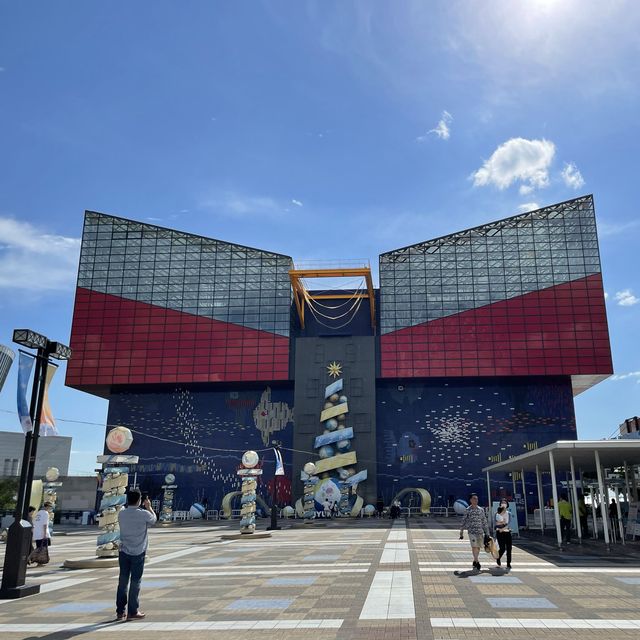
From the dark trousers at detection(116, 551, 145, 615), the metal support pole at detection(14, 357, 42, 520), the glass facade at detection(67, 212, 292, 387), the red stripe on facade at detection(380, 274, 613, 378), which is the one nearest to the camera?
the dark trousers at detection(116, 551, 145, 615)

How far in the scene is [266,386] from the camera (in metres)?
54.2

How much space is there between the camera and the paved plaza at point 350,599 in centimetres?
768

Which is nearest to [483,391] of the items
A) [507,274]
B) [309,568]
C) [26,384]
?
[507,274]

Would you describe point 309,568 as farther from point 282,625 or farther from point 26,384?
point 26,384

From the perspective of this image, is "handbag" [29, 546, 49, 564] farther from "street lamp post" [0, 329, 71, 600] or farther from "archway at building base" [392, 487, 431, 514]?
"archway at building base" [392, 487, 431, 514]

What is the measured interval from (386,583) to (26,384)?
28.4 ft

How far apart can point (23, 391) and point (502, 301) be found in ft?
150

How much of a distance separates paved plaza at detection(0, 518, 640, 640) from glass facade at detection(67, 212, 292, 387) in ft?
120

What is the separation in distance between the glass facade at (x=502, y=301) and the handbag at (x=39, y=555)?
37.7 metres

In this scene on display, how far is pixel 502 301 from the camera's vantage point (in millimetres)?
51656

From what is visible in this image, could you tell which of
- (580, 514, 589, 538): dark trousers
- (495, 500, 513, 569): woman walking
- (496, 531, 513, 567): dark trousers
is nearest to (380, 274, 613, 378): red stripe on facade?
(580, 514, 589, 538): dark trousers

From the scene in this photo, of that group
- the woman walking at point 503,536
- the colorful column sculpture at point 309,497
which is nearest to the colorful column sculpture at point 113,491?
the woman walking at point 503,536

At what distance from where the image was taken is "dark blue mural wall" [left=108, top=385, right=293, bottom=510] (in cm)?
5228

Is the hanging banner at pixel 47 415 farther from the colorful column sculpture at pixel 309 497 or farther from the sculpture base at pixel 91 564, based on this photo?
the colorful column sculpture at pixel 309 497
